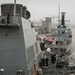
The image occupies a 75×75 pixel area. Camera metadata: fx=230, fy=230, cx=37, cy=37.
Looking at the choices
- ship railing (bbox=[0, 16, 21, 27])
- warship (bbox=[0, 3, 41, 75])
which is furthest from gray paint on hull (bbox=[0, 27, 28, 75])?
ship railing (bbox=[0, 16, 21, 27])

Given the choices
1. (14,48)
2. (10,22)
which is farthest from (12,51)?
(10,22)

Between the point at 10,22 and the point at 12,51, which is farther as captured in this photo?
the point at 10,22

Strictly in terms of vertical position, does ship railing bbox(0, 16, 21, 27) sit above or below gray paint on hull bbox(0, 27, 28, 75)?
above

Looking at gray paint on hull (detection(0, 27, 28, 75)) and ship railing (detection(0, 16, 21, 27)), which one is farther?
gray paint on hull (detection(0, 27, 28, 75))

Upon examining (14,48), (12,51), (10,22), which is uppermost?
(10,22)

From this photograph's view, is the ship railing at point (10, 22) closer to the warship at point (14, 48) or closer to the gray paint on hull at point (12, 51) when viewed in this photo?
the warship at point (14, 48)

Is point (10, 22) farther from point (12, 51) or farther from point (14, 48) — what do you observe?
point (12, 51)

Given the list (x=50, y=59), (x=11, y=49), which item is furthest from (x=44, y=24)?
(x=11, y=49)

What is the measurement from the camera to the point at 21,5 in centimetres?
1478

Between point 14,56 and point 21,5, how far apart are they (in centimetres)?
356

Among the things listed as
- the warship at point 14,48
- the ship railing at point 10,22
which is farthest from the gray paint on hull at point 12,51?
the ship railing at point 10,22

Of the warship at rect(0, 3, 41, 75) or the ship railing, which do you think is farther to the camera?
the warship at rect(0, 3, 41, 75)

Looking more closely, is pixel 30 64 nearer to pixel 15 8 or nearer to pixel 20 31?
pixel 20 31

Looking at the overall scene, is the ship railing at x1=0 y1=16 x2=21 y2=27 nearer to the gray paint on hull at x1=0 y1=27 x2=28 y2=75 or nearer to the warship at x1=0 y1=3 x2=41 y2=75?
the warship at x1=0 y1=3 x2=41 y2=75
